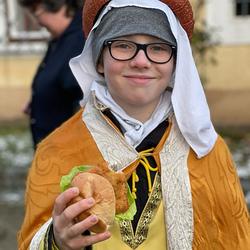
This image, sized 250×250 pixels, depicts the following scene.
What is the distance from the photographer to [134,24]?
215 centimetres

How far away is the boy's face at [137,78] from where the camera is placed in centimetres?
215

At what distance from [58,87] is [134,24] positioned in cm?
168

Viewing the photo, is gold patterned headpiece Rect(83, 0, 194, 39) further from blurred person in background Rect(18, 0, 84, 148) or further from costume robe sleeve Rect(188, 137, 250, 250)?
blurred person in background Rect(18, 0, 84, 148)

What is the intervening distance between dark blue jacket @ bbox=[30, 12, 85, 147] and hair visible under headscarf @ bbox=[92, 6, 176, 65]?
1.50m

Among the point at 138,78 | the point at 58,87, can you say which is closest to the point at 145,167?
the point at 138,78

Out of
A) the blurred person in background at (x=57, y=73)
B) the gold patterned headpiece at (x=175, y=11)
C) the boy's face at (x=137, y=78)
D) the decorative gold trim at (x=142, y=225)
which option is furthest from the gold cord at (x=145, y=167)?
the blurred person in background at (x=57, y=73)

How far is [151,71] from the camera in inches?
85.4

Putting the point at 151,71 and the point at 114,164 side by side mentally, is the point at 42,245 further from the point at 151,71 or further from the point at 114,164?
the point at 151,71

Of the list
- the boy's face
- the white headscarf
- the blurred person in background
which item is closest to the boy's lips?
the boy's face

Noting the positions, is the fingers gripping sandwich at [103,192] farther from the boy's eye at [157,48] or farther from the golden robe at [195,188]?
the boy's eye at [157,48]

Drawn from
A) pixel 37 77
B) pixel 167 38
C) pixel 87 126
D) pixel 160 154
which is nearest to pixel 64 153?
pixel 87 126

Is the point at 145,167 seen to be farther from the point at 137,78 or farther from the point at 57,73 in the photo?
the point at 57,73

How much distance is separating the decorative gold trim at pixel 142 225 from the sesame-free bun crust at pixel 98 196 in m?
0.25

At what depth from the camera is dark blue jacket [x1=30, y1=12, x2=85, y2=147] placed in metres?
3.77
